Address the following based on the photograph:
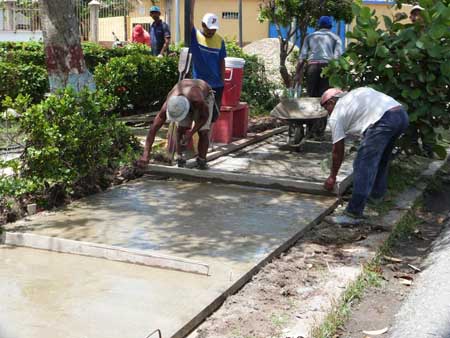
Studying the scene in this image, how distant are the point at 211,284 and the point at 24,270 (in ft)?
4.40

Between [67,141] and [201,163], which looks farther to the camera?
[201,163]

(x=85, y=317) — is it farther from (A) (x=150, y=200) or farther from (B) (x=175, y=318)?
(A) (x=150, y=200)

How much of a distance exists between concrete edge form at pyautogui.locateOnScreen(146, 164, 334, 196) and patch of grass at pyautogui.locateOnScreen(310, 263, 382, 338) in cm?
198

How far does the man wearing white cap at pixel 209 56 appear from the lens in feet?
27.2

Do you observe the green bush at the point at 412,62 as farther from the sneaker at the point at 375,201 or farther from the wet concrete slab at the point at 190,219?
the wet concrete slab at the point at 190,219

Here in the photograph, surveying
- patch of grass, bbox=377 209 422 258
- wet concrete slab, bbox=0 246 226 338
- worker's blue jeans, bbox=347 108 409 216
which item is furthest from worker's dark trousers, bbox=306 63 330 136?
wet concrete slab, bbox=0 246 226 338

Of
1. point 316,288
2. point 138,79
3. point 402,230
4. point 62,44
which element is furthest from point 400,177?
point 138,79

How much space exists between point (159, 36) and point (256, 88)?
7.25 feet

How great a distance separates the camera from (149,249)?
16.6 ft

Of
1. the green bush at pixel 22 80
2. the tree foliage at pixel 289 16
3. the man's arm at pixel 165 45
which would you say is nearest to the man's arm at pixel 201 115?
the green bush at pixel 22 80

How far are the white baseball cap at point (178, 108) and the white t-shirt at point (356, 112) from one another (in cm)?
167

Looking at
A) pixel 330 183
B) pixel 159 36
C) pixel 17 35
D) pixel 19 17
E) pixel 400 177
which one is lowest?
pixel 400 177

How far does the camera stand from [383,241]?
5562 mm

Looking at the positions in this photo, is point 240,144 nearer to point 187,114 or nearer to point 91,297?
point 187,114
